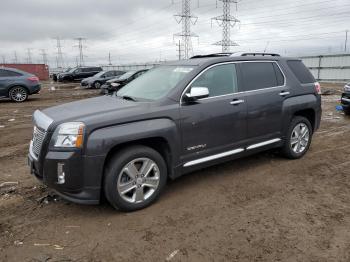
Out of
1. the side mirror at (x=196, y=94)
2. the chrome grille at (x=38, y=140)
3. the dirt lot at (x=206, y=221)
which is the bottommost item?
the dirt lot at (x=206, y=221)

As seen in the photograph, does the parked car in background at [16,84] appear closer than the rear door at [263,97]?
No

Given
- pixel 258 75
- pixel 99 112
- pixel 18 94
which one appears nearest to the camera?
pixel 99 112

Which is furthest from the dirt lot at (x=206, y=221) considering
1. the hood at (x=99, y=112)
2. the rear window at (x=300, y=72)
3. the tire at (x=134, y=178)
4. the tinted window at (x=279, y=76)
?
the rear window at (x=300, y=72)

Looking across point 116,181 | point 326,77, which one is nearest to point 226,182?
point 116,181

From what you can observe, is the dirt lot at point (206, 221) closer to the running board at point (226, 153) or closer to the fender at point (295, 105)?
the running board at point (226, 153)

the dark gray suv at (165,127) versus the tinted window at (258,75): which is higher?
the tinted window at (258,75)

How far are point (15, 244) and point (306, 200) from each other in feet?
11.1

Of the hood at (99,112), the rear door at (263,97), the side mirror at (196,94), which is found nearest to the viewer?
the hood at (99,112)

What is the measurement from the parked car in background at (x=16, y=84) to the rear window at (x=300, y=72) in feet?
42.6

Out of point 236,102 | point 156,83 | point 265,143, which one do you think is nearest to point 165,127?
point 156,83

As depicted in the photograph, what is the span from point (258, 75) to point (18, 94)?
43.4 ft

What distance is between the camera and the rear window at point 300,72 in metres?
5.56

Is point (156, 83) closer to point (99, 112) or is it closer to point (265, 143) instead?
point (99, 112)

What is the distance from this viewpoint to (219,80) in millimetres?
4516
